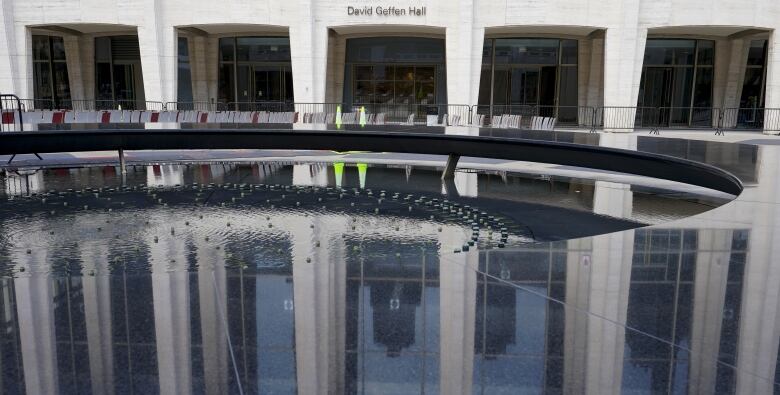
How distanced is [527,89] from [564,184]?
815 inches

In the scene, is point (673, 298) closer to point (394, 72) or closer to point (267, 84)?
point (394, 72)

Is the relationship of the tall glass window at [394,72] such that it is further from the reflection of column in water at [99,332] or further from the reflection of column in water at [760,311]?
the reflection of column in water at [99,332]

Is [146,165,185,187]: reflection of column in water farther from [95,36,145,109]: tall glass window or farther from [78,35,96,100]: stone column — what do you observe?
[78,35,96,100]: stone column

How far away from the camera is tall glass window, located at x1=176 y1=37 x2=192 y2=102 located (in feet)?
108

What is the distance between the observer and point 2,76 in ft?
93.9

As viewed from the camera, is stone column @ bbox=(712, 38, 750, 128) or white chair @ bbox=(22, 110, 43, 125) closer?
white chair @ bbox=(22, 110, 43, 125)

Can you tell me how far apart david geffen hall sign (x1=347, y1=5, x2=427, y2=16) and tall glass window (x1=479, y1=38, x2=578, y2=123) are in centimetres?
598

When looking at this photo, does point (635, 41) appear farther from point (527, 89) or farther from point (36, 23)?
point (36, 23)

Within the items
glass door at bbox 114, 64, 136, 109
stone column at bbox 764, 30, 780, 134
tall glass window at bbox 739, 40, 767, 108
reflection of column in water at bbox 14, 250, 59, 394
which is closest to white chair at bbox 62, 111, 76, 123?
glass door at bbox 114, 64, 136, 109

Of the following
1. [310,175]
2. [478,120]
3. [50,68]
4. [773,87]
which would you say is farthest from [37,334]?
[50,68]

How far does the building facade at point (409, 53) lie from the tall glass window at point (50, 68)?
0.07 metres

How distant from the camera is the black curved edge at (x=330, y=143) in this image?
410 inches

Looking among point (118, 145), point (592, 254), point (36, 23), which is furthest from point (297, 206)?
point (36, 23)

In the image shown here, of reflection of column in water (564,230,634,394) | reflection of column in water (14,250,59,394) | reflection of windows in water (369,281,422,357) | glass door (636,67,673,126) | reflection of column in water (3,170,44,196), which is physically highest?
A: glass door (636,67,673,126)
